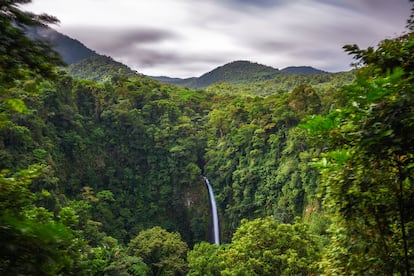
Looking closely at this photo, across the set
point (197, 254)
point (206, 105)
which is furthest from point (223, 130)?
point (197, 254)

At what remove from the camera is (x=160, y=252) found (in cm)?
1775

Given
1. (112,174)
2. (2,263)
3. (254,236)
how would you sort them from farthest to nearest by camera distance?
(112,174)
(254,236)
(2,263)

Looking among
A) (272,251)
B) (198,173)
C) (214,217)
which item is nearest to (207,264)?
(272,251)

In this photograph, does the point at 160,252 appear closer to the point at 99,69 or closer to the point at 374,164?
the point at 374,164

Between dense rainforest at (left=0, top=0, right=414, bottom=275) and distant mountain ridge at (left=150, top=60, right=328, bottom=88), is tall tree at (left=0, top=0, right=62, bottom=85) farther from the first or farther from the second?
distant mountain ridge at (left=150, top=60, right=328, bottom=88)

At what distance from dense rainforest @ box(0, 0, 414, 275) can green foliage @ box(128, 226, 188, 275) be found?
8cm

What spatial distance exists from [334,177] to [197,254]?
14478 millimetres

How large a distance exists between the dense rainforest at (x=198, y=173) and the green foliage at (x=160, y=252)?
0.08 meters

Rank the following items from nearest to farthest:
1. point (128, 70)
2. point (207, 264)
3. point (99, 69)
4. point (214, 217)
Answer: point (207, 264) → point (214, 217) → point (99, 69) → point (128, 70)

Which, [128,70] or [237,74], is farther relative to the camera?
[237,74]

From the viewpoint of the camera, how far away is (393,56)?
8.47ft

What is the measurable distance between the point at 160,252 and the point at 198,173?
29.0ft

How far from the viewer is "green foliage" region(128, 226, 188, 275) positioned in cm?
1731

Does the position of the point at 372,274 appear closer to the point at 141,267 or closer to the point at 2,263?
the point at 2,263
